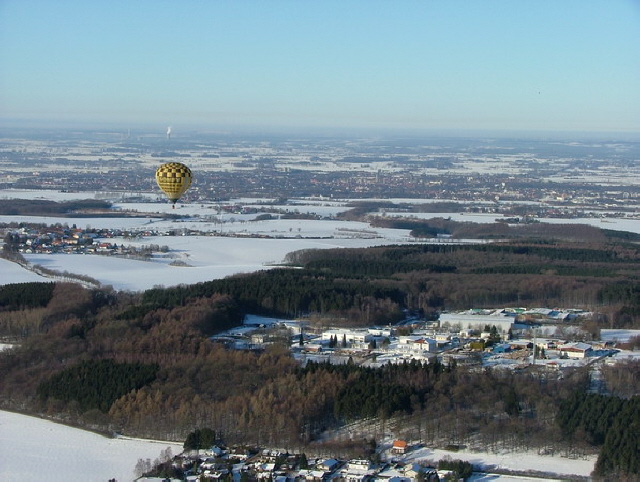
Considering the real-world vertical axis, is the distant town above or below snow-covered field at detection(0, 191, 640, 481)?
below

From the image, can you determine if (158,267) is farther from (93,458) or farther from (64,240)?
(93,458)

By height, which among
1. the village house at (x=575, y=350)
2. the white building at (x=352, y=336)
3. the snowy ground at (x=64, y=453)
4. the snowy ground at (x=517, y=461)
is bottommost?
the snowy ground at (x=64, y=453)

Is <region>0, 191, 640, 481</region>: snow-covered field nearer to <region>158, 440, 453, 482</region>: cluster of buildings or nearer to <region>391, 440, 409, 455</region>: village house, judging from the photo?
<region>391, 440, 409, 455</region>: village house

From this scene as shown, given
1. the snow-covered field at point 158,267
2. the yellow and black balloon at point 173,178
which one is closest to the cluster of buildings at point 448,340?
the snow-covered field at point 158,267

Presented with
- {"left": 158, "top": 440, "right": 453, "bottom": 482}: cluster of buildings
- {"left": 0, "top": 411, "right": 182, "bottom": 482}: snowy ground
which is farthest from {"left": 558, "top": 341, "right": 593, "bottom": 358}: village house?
{"left": 0, "top": 411, "right": 182, "bottom": 482}: snowy ground

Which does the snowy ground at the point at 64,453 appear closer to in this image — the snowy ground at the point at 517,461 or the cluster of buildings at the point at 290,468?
the cluster of buildings at the point at 290,468

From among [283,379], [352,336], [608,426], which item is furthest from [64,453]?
[352,336]

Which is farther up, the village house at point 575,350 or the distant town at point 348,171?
the village house at point 575,350

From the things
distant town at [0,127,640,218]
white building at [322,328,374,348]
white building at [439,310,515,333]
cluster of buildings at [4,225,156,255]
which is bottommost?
distant town at [0,127,640,218]
